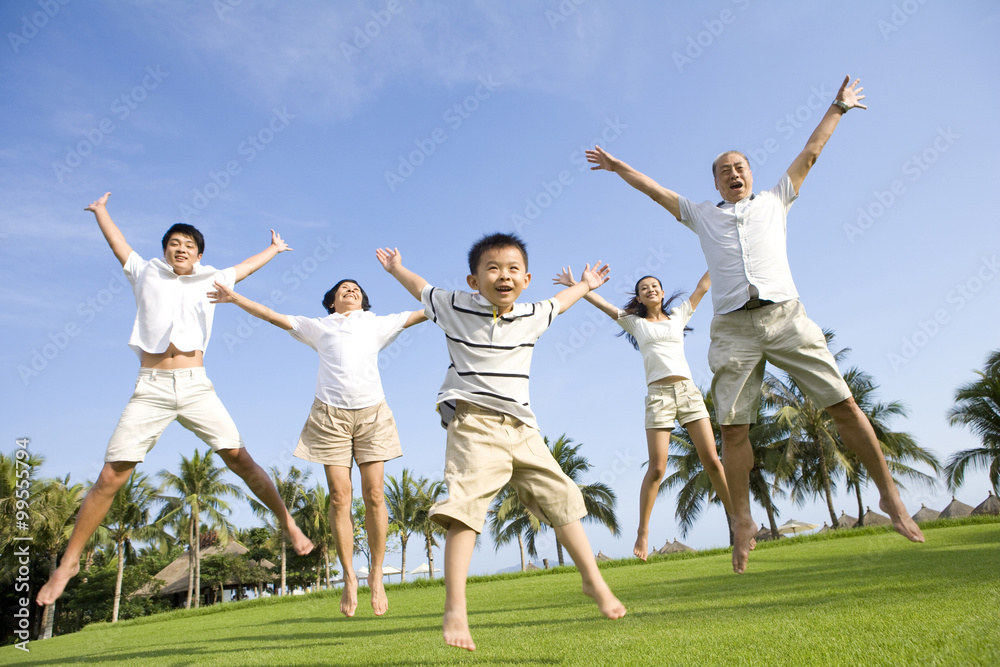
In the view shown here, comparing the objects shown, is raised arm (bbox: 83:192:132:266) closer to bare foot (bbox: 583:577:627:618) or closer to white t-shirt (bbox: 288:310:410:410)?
white t-shirt (bbox: 288:310:410:410)

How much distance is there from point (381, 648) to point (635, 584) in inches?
192

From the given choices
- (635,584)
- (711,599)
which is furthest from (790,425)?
(711,599)

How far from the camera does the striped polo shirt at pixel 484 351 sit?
3795 mm

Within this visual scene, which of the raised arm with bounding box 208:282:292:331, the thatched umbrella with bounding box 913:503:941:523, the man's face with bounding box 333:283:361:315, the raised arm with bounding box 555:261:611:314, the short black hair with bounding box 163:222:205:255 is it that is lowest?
the thatched umbrella with bounding box 913:503:941:523

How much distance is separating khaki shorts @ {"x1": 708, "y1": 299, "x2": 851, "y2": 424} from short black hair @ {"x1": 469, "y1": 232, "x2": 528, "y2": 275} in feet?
6.10

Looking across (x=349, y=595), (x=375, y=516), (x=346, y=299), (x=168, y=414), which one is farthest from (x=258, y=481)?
(x=346, y=299)

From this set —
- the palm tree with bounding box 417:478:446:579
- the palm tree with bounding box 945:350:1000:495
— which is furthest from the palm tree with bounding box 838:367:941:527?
the palm tree with bounding box 417:478:446:579

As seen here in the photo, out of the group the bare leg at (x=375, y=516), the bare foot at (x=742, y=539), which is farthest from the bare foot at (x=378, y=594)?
the bare foot at (x=742, y=539)

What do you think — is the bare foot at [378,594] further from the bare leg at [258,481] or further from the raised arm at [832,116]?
the raised arm at [832,116]

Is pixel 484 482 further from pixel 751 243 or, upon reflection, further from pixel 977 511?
pixel 977 511

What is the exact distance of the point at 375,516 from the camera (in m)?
6.05

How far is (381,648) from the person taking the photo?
470 centimetres

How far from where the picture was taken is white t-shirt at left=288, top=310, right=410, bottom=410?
6.05 m

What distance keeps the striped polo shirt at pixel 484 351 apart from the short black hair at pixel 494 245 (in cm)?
24
